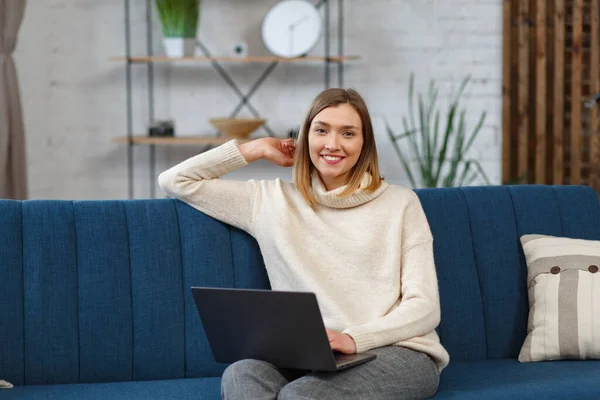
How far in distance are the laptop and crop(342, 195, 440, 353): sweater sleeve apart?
7cm

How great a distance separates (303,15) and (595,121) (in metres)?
1.79

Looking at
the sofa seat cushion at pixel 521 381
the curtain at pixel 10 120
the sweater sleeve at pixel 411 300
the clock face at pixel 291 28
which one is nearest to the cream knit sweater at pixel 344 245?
the sweater sleeve at pixel 411 300

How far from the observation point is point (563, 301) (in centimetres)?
257

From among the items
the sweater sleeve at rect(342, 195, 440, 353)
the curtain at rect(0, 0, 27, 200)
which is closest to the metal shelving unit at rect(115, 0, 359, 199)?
the curtain at rect(0, 0, 27, 200)

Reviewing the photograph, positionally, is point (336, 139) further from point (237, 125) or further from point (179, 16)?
point (179, 16)

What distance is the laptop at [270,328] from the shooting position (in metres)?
1.99

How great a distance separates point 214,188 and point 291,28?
2.71 metres

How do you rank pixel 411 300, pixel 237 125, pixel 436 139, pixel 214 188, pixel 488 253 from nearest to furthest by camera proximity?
pixel 411 300 < pixel 214 188 < pixel 488 253 < pixel 237 125 < pixel 436 139

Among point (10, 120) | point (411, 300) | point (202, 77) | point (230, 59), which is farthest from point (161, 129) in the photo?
point (411, 300)

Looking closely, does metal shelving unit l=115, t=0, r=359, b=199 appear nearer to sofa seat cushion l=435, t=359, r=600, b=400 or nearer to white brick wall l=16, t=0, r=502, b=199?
white brick wall l=16, t=0, r=502, b=199

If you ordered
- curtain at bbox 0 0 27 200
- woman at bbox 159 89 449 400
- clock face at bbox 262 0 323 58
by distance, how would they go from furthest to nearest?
clock face at bbox 262 0 323 58
curtain at bbox 0 0 27 200
woman at bbox 159 89 449 400

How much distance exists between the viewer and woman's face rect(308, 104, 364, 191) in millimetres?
2424

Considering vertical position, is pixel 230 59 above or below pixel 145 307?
above

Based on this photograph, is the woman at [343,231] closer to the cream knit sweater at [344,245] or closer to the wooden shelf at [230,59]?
the cream knit sweater at [344,245]
